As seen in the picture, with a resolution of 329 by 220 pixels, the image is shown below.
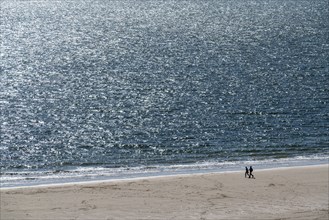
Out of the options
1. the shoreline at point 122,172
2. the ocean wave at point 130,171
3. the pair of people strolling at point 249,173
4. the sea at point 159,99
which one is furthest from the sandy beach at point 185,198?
the sea at point 159,99

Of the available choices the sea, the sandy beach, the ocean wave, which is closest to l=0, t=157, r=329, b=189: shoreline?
the ocean wave

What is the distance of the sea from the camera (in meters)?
56.1

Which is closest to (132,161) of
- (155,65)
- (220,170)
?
(220,170)

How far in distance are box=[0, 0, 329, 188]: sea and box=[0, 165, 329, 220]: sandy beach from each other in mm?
3142

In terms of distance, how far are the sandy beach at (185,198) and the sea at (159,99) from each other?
3142mm

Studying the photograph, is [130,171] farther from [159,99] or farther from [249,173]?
[159,99]

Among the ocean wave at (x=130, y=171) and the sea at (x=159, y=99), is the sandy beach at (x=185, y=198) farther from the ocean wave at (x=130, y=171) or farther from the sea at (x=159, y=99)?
the sea at (x=159, y=99)

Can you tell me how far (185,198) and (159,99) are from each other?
25.7 m

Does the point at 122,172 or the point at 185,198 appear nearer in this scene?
the point at 185,198

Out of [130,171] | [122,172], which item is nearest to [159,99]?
[130,171]

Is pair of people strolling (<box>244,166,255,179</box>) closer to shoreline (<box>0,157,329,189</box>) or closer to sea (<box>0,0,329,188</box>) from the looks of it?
shoreline (<box>0,157,329,189</box>)

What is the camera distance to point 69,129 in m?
62.1

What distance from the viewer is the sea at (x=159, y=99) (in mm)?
56062

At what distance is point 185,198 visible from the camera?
46.6 meters
